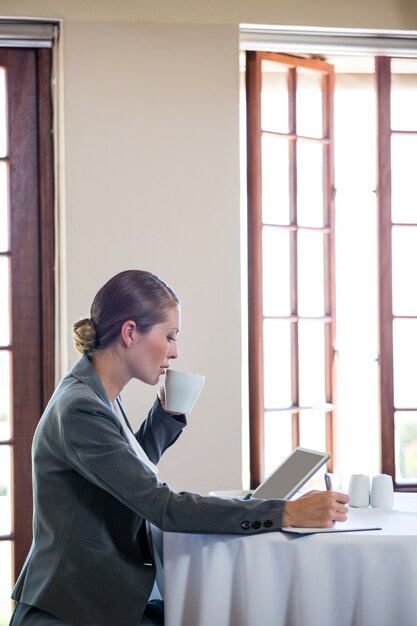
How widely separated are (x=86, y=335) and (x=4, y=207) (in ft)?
6.01

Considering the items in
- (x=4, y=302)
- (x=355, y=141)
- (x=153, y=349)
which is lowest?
(x=153, y=349)

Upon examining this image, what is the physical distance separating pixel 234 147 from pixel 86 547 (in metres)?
2.20

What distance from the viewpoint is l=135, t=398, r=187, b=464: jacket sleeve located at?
243cm

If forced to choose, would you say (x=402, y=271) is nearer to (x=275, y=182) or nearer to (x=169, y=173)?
(x=275, y=182)

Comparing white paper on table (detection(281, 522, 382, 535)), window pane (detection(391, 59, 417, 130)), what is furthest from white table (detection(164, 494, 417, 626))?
window pane (detection(391, 59, 417, 130))

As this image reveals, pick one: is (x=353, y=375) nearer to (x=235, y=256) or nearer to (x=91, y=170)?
(x=235, y=256)

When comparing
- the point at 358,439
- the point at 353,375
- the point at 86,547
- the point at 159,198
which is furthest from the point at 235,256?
the point at 86,547

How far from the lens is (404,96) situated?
4051 millimetres

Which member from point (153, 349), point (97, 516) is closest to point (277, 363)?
point (153, 349)

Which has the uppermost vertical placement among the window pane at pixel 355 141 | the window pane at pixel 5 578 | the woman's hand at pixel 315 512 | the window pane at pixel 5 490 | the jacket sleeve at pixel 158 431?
the window pane at pixel 355 141

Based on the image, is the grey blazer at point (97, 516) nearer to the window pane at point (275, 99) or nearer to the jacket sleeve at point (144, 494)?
the jacket sleeve at point (144, 494)

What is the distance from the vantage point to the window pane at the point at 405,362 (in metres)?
4.02

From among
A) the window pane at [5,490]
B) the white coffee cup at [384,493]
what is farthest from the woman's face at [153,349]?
the window pane at [5,490]

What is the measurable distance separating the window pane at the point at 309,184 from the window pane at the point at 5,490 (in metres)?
1.68
